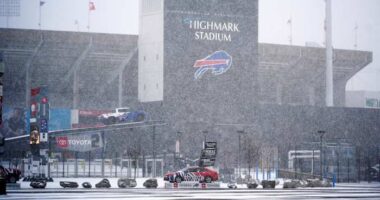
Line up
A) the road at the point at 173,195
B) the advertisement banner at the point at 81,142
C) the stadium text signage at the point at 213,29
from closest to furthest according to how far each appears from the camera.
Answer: the road at the point at 173,195, the advertisement banner at the point at 81,142, the stadium text signage at the point at 213,29

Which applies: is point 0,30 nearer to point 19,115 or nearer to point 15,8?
point 19,115

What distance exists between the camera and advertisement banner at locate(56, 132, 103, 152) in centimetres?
9850

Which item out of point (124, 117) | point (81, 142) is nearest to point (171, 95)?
point (124, 117)

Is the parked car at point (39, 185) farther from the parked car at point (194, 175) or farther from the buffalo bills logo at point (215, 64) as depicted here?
the buffalo bills logo at point (215, 64)

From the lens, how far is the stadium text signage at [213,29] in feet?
334

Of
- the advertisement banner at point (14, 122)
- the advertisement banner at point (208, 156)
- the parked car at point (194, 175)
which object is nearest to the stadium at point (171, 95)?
the advertisement banner at point (14, 122)

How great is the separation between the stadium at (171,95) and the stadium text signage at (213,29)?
1.93 feet

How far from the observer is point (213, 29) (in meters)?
103

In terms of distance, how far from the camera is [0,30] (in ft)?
334

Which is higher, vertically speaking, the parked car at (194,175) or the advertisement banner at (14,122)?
the advertisement banner at (14,122)

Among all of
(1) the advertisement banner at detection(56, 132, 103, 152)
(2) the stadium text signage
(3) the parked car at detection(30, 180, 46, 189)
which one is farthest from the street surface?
(2) the stadium text signage

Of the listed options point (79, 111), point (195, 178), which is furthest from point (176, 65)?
point (195, 178)

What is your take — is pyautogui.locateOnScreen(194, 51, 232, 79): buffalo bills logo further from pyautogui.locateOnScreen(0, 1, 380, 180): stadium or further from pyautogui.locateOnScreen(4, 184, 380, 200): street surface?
pyautogui.locateOnScreen(4, 184, 380, 200): street surface

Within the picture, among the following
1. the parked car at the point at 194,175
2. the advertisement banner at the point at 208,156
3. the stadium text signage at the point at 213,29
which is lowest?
the parked car at the point at 194,175
